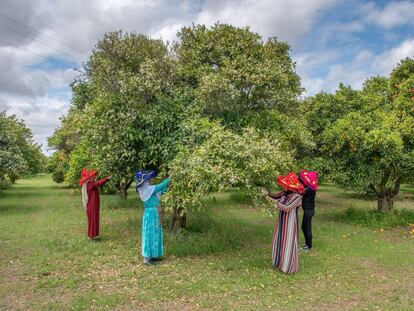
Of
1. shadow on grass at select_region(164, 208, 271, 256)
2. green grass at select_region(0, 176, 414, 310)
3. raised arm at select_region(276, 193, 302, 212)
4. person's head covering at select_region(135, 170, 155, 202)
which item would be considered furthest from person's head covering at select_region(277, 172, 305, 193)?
person's head covering at select_region(135, 170, 155, 202)

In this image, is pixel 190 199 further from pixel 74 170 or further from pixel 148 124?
pixel 74 170

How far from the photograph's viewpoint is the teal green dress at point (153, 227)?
9555 millimetres

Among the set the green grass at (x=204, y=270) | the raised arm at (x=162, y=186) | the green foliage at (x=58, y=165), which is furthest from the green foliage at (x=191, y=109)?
the green foliage at (x=58, y=165)

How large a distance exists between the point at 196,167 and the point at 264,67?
5132 mm

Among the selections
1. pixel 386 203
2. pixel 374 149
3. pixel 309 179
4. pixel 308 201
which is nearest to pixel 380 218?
pixel 386 203

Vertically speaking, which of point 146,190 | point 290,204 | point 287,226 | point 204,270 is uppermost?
point 146,190

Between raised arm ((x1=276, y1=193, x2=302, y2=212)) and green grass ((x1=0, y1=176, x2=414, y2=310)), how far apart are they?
140 cm

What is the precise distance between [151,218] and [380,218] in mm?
9129

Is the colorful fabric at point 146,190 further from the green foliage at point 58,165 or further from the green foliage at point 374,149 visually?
the green foliage at point 58,165

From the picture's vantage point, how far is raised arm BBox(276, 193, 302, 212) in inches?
350

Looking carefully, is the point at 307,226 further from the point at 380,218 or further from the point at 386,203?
the point at 386,203

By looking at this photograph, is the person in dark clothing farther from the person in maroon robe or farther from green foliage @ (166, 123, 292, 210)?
the person in maroon robe

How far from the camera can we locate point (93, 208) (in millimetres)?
12297

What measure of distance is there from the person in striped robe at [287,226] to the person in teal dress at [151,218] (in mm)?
2677
